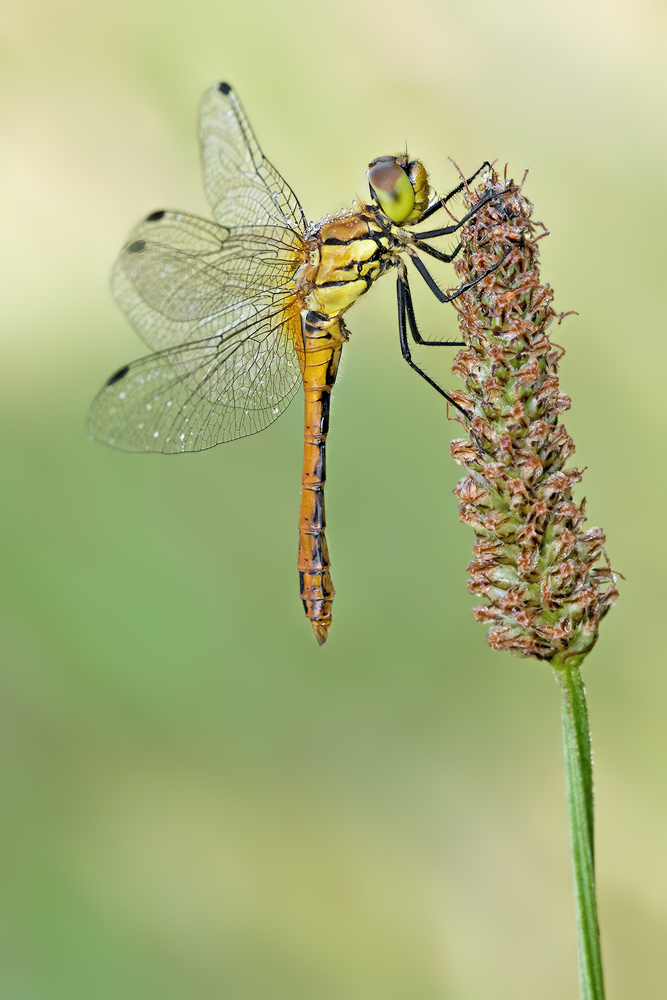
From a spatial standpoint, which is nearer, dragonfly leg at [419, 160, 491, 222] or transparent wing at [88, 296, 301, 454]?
dragonfly leg at [419, 160, 491, 222]

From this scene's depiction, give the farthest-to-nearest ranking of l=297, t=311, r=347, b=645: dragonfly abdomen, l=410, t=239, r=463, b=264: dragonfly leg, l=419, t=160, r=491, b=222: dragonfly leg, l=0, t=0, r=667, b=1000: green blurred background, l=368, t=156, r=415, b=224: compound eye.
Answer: l=0, t=0, r=667, b=1000: green blurred background → l=297, t=311, r=347, b=645: dragonfly abdomen → l=368, t=156, r=415, b=224: compound eye → l=410, t=239, r=463, b=264: dragonfly leg → l=419, t=160, r=491, b=222: dragonfly leg

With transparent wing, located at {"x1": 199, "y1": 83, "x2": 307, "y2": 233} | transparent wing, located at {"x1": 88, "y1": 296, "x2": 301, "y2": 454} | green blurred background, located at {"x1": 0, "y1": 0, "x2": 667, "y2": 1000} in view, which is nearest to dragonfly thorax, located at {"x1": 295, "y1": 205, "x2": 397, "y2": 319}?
transparent wing, located at {"x1": 88, "y1": 296, "x2": 301, "y2": 454}

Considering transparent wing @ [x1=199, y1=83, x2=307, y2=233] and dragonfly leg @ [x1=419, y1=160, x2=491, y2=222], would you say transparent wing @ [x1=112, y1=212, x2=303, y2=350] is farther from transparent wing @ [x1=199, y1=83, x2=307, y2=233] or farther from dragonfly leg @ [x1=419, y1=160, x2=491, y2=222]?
dragonfly leg @ [x1=419, y1=160, x2=491, y2=222]

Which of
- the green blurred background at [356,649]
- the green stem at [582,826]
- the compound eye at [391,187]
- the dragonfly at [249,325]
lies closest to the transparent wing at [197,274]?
the dragonfly at [249,325]

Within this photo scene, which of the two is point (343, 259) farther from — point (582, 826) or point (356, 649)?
point (582, 826)

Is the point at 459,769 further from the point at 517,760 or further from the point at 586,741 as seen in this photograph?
the point at 586,741

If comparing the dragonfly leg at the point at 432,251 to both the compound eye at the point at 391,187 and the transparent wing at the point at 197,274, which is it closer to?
the compound eye at the point at 391,187
